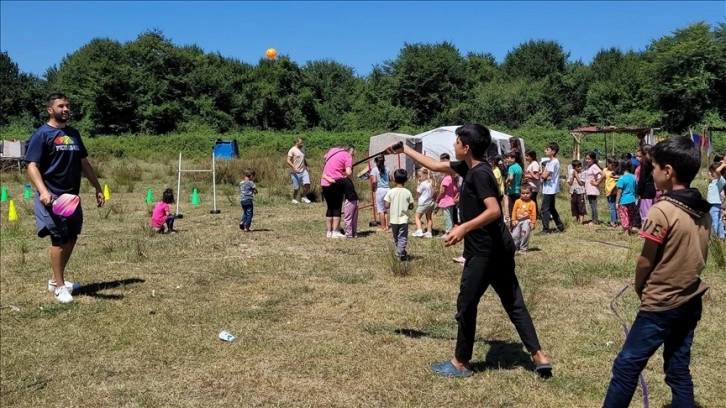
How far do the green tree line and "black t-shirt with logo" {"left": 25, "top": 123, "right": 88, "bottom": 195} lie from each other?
42.5 m

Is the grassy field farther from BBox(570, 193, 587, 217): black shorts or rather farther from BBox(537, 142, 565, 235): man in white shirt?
BBox(570, 193, 587, 217): black shorts

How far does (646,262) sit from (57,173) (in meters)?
5.59

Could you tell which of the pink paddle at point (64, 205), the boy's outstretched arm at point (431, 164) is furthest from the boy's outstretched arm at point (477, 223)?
the pink paddle at point (64, 205)

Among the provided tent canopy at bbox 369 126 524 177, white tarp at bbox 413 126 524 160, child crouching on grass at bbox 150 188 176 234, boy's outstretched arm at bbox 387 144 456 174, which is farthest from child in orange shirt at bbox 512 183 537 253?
white tarp at bbox 413 126 524 160

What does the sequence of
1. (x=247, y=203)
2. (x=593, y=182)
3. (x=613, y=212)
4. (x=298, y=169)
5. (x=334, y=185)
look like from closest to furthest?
(x=334, y=185)
(x=247, y=203)
(x=613, y=212)
(x=593, y=182)
(x=298, y=169)

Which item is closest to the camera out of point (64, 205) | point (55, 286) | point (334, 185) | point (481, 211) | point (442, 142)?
point (481, 211)

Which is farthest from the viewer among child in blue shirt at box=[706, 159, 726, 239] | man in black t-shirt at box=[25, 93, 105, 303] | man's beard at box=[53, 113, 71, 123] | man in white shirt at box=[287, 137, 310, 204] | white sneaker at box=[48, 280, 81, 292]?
man in white shirt at box=[287, 137, 310, 204]

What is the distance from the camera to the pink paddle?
6340mm

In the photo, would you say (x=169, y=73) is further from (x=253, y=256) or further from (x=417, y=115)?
(x=253, y=256)

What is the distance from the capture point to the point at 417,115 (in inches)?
2046

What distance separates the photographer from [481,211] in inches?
170

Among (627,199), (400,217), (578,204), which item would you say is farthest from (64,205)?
(578,204)

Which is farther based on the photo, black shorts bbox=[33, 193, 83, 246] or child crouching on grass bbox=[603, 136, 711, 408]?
black shorts bbox=[33, 193, 83, 246]

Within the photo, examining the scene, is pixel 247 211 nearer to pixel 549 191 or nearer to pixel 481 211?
pixel 549 191
